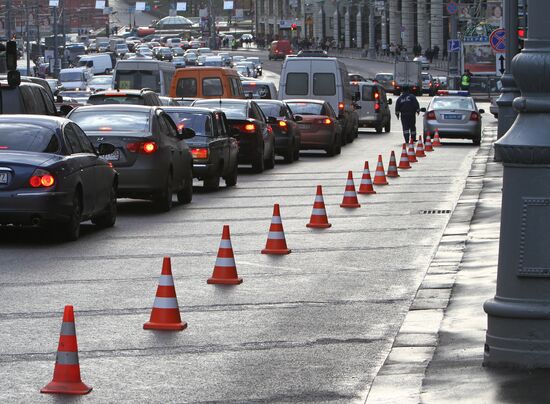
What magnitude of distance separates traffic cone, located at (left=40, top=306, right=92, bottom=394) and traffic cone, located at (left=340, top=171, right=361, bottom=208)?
1409 centimetres

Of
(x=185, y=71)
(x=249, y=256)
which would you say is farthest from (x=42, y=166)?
(x=185, y=71)

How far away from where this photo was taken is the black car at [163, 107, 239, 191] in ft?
85.9

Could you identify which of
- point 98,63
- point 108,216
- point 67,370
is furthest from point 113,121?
point 98,63

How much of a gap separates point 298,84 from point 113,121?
2459cm

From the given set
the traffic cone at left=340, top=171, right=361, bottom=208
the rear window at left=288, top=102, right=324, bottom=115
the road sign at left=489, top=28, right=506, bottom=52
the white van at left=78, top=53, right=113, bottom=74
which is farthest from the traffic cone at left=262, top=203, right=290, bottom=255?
the white van at left=78, top=53, right=113, bottom=74

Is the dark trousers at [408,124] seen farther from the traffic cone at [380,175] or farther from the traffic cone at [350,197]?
the traffic cone at [350,197]

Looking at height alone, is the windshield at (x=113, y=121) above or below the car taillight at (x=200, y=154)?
above

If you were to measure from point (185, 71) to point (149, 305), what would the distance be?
3076 cm

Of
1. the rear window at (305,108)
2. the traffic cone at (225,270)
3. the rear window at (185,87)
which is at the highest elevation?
the traffic cone at (225,270)

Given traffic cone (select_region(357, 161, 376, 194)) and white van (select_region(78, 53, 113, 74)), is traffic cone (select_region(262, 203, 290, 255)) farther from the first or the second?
white van (select_region(78, 53, 113, 74))

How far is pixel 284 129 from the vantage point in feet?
117

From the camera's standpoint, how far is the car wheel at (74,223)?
17684mm

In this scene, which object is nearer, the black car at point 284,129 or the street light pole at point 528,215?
the street light pole at point 528,215

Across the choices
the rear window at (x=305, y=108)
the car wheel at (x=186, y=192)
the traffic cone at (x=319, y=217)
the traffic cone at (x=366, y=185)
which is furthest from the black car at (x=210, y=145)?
the rear window at (x=305, y=108)
